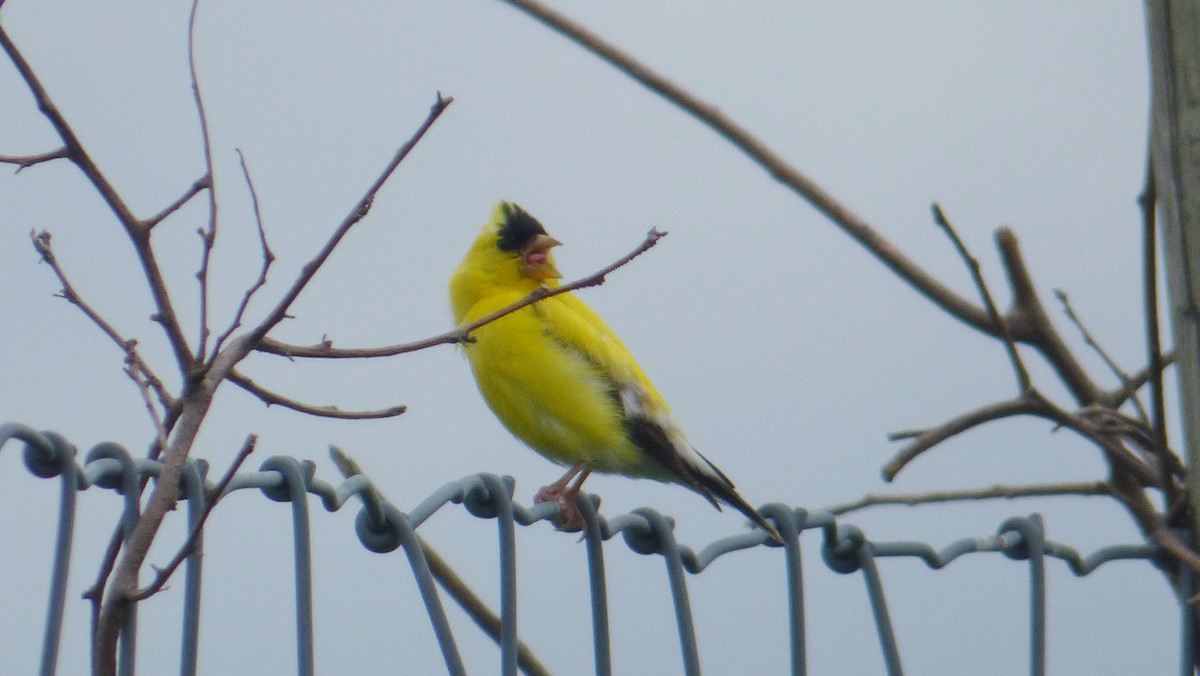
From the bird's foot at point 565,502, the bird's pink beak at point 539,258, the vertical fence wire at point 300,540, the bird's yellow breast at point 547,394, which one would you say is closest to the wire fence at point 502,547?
the vertical fence wire at point 300,540

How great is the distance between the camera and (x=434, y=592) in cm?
168

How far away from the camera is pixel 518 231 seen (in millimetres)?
5148

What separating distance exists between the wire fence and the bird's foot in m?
1.27

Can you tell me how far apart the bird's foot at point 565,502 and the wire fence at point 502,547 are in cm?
127

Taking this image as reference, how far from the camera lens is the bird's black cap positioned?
5133 millimetres

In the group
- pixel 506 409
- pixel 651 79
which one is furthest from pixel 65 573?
pixel 506 409

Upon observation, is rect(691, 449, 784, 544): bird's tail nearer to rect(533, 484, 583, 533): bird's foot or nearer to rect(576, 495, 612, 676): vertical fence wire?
rect(533, 484, 583, 533): bird's foot

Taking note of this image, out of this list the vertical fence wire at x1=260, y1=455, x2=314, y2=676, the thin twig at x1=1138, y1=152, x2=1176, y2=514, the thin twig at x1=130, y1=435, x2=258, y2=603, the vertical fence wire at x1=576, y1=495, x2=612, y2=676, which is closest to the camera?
the thin twig at x1=130, y1=435, x2=258, y2=603

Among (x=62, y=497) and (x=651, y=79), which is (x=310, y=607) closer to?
(x=62, y=497)

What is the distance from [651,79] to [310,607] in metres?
0.88

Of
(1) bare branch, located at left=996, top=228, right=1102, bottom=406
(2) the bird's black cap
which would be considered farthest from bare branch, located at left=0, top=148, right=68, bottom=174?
(2) the bird's black cap

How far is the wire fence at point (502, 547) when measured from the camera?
1.34m

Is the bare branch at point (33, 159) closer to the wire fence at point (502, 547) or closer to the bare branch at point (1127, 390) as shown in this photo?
the wire fence at point (502, 547)

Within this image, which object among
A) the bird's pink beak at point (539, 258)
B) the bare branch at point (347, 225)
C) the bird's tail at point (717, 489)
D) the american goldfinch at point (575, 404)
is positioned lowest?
the bare branch at point (347, 225)
